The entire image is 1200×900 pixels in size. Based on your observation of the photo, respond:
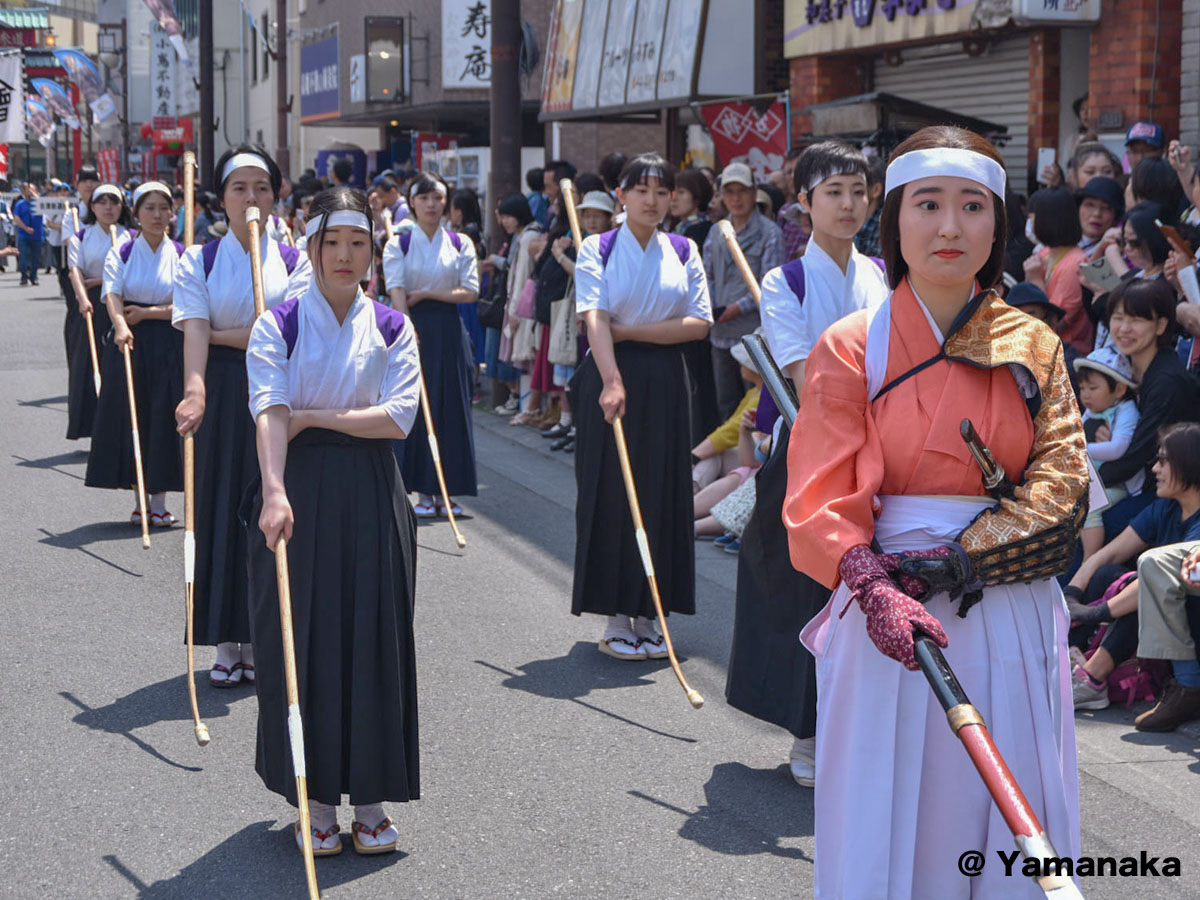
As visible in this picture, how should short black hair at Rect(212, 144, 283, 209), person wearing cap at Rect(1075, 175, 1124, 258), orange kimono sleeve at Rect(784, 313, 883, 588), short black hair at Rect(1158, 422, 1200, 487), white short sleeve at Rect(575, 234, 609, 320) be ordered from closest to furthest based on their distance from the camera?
orange kimono sleeve at Rect(784, 313, 883, 588)
short black hair at Rect(1158, 422, 1200, 487)
short black hair at Rect(212, 144, 283, 209)
white short sleeve at Rect(575, 234, 609, 320)
person wearing cap at Rect(1075, 175, 1124, 258)

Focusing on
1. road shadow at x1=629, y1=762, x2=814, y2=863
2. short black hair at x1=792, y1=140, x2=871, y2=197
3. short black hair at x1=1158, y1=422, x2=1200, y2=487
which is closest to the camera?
road shadow at x1=629, y1=762, x2=814, y2=863

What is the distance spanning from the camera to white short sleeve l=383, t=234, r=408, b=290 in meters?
9.63

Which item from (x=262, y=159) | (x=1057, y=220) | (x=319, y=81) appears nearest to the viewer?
(x=262, y=159)

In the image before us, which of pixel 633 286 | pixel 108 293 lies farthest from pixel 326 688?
pixel 108 293

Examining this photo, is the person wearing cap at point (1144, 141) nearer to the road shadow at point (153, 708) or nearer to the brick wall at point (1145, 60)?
the brick wall at point (1145, 60)

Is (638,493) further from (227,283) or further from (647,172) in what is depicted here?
(227,283)

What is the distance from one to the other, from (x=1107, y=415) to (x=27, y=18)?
8031 centimetres

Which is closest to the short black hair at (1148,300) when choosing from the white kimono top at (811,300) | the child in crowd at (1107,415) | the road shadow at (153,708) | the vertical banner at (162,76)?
the child in crowd at (1107,415)

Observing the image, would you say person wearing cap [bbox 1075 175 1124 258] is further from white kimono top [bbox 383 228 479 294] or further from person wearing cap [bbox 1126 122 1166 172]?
white kimono top [bbox 383 228 479 294]

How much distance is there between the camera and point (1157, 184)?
25.7 ft

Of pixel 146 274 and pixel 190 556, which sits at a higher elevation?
pixel 146 274

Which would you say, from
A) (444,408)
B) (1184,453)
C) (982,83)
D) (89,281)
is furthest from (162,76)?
(1184,453)

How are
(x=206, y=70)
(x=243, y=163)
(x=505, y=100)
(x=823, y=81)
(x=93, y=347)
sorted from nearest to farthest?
(x=243, y=163) < (x=93, y=347) < (x=505, y=100) < (x=823, y=81) < (x=206, y=70)

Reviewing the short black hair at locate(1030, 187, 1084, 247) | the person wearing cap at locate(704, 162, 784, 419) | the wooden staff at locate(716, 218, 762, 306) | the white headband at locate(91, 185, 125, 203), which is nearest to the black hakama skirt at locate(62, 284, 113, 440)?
the white headband at locate(91, 185, 125, 203)
